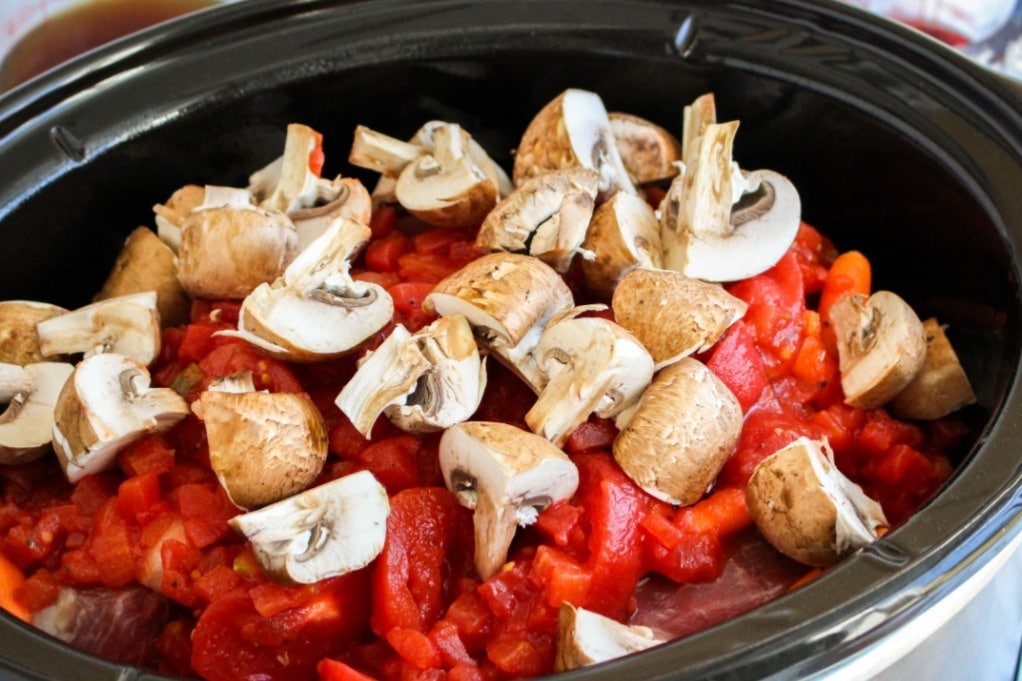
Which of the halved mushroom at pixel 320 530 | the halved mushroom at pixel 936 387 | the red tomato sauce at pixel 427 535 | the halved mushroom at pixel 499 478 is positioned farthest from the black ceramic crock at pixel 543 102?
the halved mushroom at pixel 320 530

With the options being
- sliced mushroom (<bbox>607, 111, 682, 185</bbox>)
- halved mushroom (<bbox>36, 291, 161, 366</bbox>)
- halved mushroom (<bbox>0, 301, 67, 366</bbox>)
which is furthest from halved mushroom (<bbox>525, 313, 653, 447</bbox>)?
halved mushroom (<bbox>0, 301, 67, 366</bbox>)

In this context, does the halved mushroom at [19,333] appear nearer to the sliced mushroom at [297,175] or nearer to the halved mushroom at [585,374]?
the sliced mushroom at [297,175]

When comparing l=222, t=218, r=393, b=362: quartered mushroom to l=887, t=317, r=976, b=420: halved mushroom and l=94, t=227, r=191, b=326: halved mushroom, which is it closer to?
l=94, t=227, r=191, b=326: halved mushroom

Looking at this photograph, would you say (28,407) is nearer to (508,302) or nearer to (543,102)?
(508,302)

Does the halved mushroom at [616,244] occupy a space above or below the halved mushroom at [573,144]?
below

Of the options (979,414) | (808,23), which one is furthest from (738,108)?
(979,414)

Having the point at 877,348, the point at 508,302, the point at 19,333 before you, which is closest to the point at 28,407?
the point at 19,333
